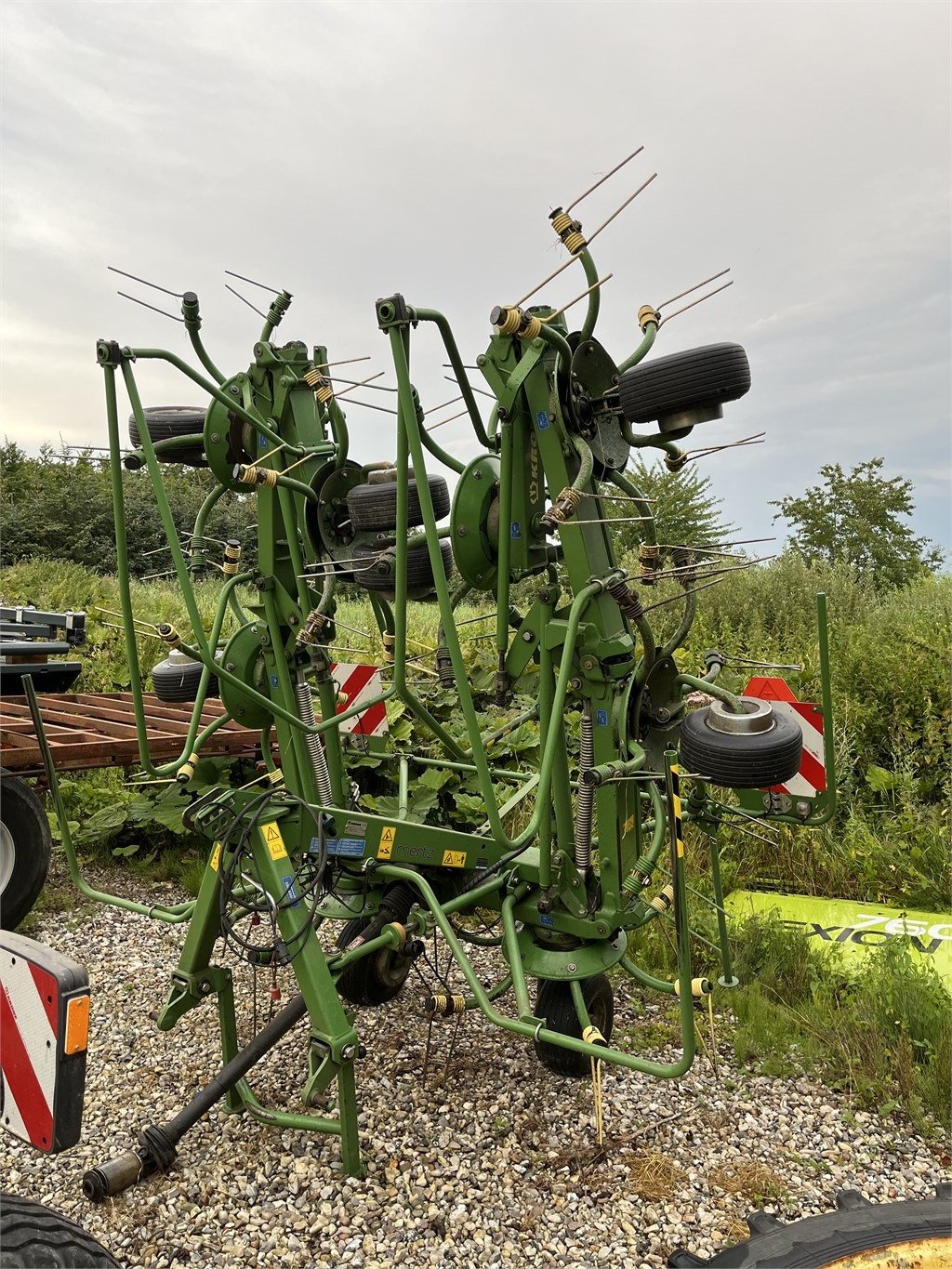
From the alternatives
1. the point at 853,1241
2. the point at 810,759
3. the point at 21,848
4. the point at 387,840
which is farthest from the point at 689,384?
the point at 21,848

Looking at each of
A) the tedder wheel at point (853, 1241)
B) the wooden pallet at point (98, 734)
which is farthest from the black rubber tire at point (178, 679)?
the tedder wheel at point (853, 1241)

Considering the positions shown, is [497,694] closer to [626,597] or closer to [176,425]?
[626,597]

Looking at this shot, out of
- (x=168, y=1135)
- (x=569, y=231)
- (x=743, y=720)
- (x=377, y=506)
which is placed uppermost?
(x=569, y=231)

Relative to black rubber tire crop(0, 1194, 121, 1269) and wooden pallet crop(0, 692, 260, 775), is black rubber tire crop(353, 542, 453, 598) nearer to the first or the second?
wooden pallet crop(0, 692, 260, 775)

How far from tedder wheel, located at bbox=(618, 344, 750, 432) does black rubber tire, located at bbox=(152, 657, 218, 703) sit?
7.41 ft

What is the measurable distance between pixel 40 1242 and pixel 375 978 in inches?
90.3

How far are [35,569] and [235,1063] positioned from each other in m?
12.1

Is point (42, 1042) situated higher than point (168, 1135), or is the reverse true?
point (42, 1042)

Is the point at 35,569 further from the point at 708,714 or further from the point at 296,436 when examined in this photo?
the point at 708,714

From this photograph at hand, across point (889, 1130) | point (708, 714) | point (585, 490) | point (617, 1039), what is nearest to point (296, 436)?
point (585, 490)

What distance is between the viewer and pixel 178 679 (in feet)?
13.3

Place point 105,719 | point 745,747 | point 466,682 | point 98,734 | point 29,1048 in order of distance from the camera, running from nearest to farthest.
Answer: point 29,1048
point 745,747
point 466,682
point 98,734
point 105,719

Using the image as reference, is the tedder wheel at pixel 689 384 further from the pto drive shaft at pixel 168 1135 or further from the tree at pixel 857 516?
the tree at pixel 857 516

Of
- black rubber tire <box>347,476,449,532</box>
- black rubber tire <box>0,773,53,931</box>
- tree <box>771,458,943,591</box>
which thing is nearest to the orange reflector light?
black rubber tire <box>347,476,449,532</box>
